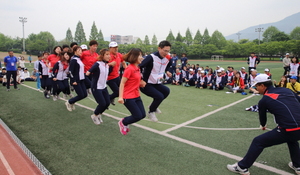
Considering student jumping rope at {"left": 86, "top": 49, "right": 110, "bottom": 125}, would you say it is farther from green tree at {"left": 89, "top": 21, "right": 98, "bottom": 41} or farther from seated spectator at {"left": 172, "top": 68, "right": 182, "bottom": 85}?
green tree at {"left": 89, "top": 21, "right": 98, "bottom": 41}

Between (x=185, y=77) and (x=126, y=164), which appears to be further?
(x=185, y=77)

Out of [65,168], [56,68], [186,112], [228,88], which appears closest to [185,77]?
[228,88]

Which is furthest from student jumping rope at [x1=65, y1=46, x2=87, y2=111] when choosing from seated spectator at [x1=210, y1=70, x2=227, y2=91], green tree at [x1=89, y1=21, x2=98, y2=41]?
green tree at [x1=89, y1=21, x2=98, y2=41]

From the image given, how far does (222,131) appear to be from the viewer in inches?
221

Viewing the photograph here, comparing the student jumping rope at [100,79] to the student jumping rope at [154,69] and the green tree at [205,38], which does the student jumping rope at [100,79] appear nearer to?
the student jumping rope at [154,69]

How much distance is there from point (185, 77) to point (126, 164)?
12.0m

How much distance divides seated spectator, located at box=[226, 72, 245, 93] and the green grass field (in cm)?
426

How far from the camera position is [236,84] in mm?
12633

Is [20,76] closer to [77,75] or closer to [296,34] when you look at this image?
[77,75]

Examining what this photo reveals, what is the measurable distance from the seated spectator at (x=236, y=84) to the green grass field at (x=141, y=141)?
4.26 meters

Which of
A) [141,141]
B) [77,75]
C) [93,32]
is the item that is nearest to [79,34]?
[93,32]

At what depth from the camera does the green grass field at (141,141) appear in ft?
12.5

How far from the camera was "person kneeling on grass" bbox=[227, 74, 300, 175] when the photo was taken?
326 centimetres

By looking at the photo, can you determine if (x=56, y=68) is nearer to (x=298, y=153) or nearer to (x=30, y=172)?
(x=30, y=172)
